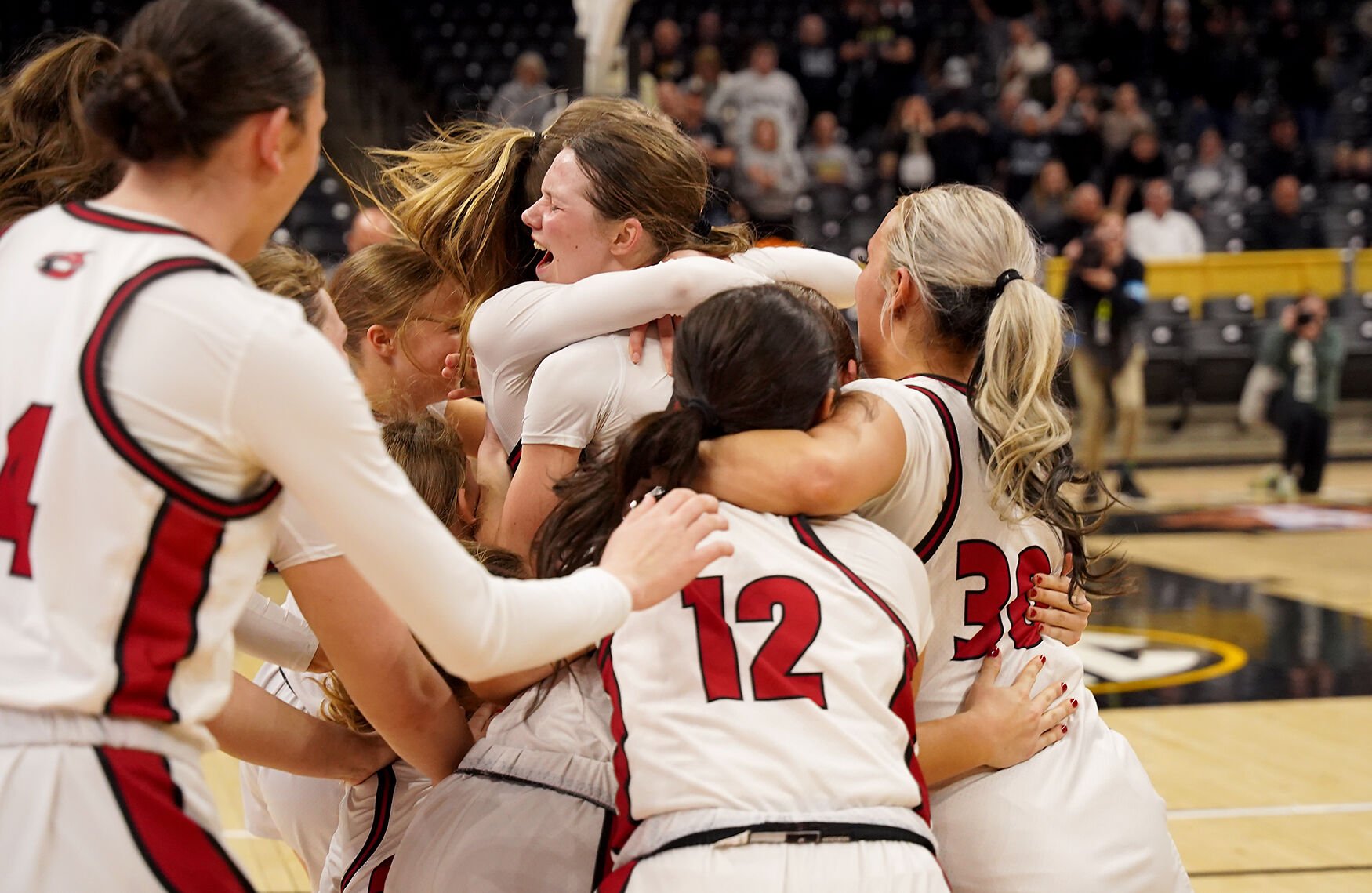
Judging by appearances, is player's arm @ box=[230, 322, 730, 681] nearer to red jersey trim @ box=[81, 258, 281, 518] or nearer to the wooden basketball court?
red jersey trim @ box=[81, 258, 281, 518]

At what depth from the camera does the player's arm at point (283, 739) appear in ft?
6.57

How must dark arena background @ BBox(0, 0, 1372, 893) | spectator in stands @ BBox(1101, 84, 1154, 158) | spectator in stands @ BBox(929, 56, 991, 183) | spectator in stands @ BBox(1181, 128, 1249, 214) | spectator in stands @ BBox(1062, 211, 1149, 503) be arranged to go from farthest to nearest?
spectator in stands @ BBox(1181, 128, 1249, 214) → spectator in stands @ BBox(1101, 84, 1154, 158) → spectator in stands @ BBox(929, 56, 991, 183) → spectator in stands @ BBox(1062, 211, 1149, 503) → dark arena background @ BBox(0, 0, 1372, 893)

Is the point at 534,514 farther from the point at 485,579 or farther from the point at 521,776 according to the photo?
the point at 485,579

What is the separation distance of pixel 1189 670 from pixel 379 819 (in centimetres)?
438

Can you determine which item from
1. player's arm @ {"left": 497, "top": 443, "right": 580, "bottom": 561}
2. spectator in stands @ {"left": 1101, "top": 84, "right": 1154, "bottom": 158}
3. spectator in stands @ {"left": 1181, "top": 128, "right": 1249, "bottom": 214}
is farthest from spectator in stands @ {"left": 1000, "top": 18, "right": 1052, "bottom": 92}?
player's arm @ {"left": 497, "top": 443, "right": 580, "bottom": 561}

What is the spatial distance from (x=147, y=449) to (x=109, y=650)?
20 cm

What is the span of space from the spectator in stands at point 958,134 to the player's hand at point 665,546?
440 inches

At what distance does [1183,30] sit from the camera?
15773mm

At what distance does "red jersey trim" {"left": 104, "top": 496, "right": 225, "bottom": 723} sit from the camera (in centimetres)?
140

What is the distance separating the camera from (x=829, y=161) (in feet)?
41.9

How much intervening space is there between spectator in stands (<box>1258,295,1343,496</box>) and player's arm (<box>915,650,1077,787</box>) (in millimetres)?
8939

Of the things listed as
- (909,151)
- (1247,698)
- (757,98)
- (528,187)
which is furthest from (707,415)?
(909,151)

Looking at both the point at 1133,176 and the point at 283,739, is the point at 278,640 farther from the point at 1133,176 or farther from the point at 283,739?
the point at 1133,176

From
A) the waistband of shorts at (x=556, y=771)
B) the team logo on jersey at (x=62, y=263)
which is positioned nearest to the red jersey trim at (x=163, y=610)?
the team logo on jersey at (x=62, y=263)
